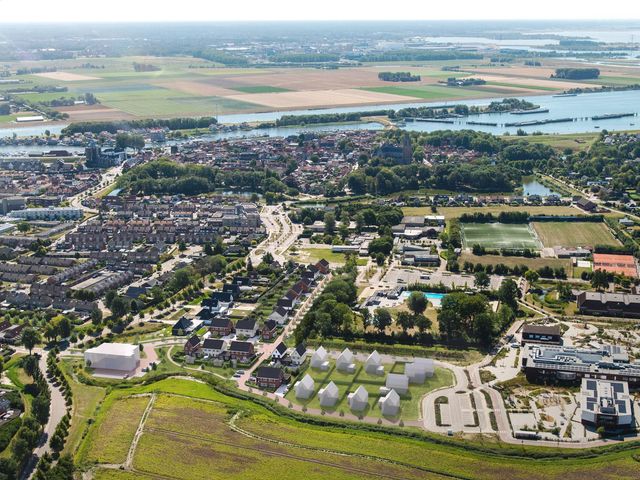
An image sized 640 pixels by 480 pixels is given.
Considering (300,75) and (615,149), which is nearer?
(615,149)

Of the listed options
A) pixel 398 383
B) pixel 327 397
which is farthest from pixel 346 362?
pixel 327 397

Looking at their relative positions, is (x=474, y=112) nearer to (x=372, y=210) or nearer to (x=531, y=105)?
(x=531, y=105)

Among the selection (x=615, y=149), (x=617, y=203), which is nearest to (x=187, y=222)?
(x=617, y=203)

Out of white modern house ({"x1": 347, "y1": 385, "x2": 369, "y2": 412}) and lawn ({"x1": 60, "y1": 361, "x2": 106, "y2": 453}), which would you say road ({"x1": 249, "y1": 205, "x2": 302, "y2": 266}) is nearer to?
lawn ({"x1": 60, "y1": 361, "x2": 106, "y2": 453})

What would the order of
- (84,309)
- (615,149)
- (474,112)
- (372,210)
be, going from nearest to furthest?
(84,309)
(372,210)
(615,149)
(474,112)

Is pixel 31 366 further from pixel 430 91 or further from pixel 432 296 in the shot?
pixel 430 91

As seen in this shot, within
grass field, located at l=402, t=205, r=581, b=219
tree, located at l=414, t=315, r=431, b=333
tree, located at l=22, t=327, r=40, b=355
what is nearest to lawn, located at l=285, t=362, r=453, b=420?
tree, located at l=414, t=315, r=431, b=333

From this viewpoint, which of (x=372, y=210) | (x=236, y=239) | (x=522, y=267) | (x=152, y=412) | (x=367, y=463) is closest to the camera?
(x=367, y=463)
